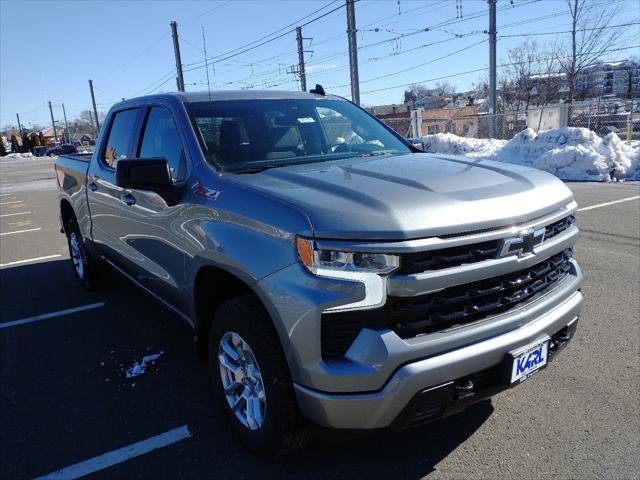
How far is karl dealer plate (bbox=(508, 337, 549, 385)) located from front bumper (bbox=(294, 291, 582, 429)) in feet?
0.14

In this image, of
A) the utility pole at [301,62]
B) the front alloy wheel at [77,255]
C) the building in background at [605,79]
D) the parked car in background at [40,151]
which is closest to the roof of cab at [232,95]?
the front alloy wheel at [77,255]

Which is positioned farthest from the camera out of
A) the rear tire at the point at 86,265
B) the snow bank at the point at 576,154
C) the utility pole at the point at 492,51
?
the utility pole at the point at 492,51

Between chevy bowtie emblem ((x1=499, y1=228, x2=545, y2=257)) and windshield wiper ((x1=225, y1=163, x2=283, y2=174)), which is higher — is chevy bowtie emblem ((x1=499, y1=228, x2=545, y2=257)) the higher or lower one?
the lower one

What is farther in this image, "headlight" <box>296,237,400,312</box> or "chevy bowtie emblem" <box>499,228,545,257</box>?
"chevy bowtie emblem" <box>499,228,545,257</box>

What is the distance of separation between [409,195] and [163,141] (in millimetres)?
1964

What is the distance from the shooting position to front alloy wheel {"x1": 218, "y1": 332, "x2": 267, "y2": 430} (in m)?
2.55

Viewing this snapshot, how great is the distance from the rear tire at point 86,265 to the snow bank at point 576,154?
9.22 m

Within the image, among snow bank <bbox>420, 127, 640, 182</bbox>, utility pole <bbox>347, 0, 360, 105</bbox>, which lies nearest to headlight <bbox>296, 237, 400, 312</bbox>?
snow bank <bbox>420, 127, 640, 182</bbox>

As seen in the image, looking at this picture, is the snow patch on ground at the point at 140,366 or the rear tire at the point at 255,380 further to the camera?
the snow patch on ground at the point at 140,366

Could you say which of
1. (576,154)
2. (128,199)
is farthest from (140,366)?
(576,154)

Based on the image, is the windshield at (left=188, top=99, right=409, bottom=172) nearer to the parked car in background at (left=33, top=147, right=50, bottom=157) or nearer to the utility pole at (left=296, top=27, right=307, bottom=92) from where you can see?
the utility pole at (left=296, top=27, right=307, bottom=92)

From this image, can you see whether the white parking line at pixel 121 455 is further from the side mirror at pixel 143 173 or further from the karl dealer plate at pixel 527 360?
the karl dealer plate at pixel 527 360

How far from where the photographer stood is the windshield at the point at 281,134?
3.19 metres

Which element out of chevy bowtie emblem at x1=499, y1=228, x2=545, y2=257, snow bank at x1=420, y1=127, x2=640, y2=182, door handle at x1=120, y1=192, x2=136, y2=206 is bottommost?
snow bank at x1=420, y1=127, x2=640, y2=182
